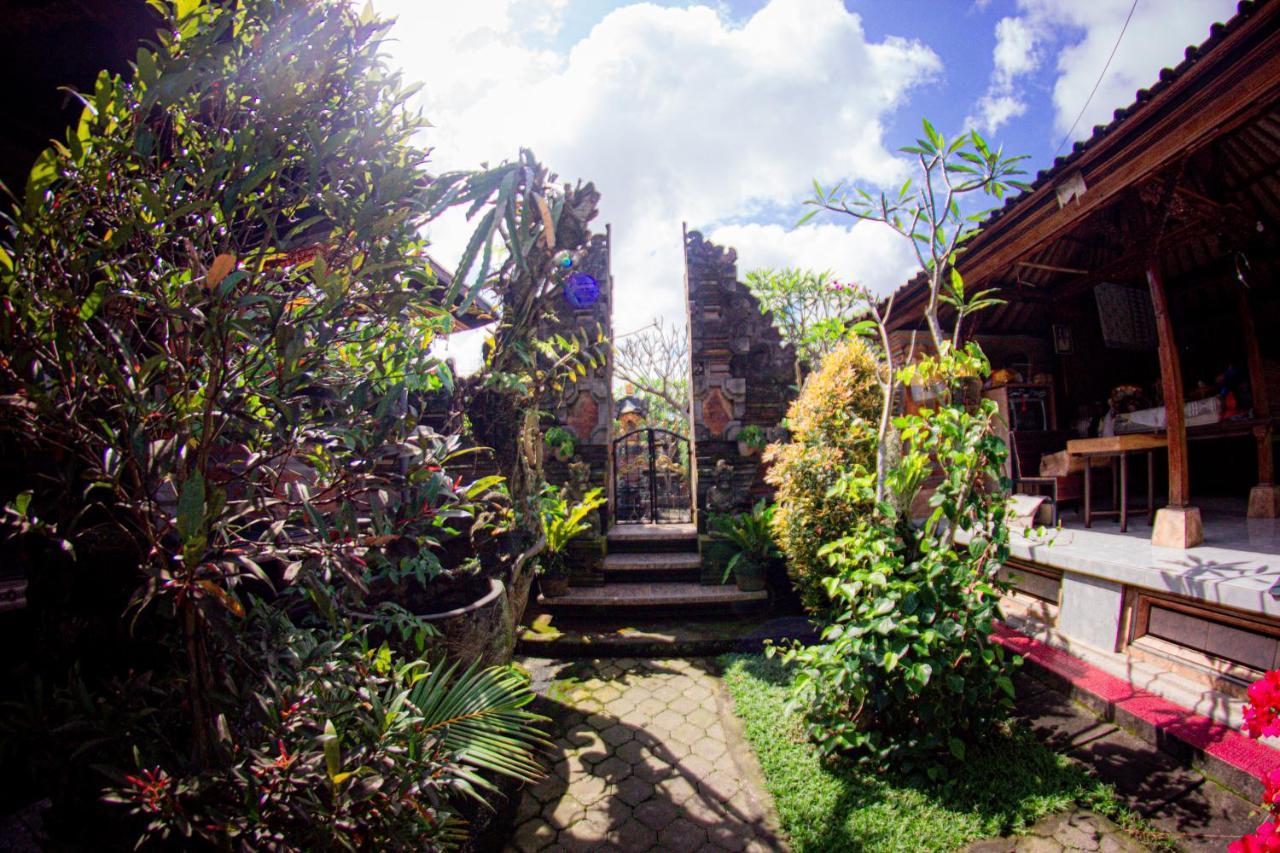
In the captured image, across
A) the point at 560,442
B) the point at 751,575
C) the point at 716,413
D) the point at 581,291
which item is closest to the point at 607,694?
the point at 751,575

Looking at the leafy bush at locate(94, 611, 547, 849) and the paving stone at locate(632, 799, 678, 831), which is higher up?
the leafy bush at locate(94, 611, 547, 849)

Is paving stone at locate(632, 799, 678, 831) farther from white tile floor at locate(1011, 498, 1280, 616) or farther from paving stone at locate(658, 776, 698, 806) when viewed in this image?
white tile floor at locate(1011, 498, 1280, 616)

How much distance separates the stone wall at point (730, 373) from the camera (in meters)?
8.24

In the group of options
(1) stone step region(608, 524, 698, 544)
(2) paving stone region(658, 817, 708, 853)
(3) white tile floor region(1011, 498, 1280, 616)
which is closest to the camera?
(2) paving stone region(658, 817, 708, 853)

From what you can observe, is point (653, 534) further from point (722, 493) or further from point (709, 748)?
point (709, 748)

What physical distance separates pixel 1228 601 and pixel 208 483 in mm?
4880

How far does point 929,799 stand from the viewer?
2.92 metres

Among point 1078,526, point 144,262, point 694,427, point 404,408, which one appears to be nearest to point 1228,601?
point 1078,526

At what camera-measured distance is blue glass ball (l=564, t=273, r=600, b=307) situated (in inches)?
329

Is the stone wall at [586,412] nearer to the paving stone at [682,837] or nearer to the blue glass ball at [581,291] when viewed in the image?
the blue glass ball at [581,291]

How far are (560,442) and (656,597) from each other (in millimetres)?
2852

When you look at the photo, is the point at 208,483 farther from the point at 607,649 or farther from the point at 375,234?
the point at 607,649

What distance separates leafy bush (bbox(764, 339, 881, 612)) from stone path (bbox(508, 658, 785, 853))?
55.5 inches

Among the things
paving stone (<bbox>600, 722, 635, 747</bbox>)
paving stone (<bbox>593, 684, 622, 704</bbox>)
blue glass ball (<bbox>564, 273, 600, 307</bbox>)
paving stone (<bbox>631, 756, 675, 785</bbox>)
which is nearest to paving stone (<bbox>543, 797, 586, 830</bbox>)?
paving stone (<bbox>631, 756, 675, 785</bbox>)
